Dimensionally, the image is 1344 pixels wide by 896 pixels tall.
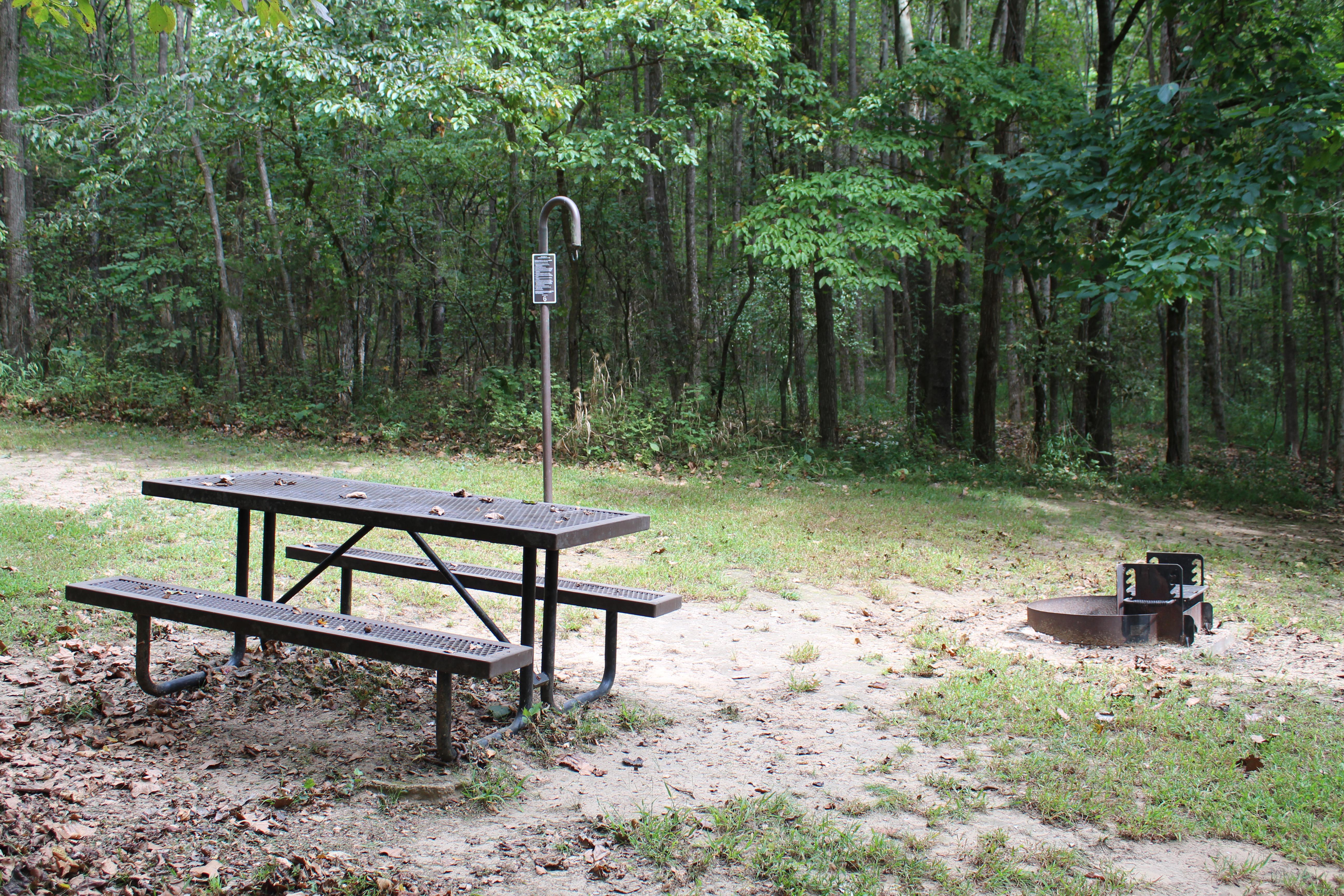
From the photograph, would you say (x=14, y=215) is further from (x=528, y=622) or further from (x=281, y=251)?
(x=528, y=622)

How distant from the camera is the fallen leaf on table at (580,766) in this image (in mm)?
3293

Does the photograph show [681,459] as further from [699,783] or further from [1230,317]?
[1230,317]

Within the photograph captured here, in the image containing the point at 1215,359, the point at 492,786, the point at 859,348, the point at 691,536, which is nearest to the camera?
the point at 492,786

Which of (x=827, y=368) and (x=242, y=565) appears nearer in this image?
(x=242, y=565)

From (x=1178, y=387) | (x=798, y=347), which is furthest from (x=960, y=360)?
(x=1178, y=387)

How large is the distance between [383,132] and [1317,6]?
41.1ft

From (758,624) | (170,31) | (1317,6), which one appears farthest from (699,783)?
(1317,6)

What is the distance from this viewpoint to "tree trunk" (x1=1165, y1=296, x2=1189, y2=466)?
12.7 m

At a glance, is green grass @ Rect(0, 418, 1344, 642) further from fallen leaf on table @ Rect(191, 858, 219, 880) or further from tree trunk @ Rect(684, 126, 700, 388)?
tree trunk @ Rect(684, 126, 700, 388)

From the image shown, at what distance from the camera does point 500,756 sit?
3.37 metres

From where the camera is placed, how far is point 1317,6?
11.5 metres

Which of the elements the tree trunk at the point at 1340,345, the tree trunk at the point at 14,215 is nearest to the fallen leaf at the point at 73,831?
the tree trunk at the point at 1340,345

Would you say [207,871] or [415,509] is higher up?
[415,509]

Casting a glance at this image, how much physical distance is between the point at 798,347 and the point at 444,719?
12.5 metres
